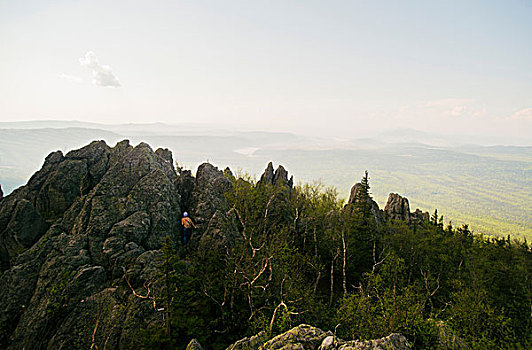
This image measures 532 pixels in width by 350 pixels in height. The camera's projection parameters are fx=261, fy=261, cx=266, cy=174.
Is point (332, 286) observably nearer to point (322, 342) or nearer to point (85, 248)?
point (322, 342)

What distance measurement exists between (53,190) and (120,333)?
24.6 meters

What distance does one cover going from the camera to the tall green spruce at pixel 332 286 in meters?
23.2

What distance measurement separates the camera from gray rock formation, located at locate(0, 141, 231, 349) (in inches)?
894

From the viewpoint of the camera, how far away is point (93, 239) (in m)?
28.6

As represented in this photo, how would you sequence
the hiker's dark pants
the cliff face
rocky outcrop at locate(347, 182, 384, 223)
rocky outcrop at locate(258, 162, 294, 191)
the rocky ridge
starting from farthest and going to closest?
rocky outcrop at locate(258, 162, 294, 191)
rocky outcrop at locate(347, 182, 384, 223)
the hiker's dark pants
the cliff face
the rocky ridge

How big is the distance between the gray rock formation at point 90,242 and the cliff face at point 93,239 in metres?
0.10

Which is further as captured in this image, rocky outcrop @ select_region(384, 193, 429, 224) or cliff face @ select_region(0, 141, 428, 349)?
rocky outcrop @ select_region(384, 193, 429, 224)

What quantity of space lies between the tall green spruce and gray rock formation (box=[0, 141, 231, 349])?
3.40 metres

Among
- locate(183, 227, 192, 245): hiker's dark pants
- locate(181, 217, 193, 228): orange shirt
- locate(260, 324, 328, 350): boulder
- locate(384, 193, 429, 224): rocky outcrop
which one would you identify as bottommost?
locate(384, 193, 429, 224): rocky outcrop

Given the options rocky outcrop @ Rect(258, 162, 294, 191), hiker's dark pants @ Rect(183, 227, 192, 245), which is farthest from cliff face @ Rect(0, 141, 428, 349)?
rocky outcrop @ Rect(258, 162, 294, 191)

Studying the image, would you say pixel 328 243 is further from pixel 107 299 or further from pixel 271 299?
pixel 107 299

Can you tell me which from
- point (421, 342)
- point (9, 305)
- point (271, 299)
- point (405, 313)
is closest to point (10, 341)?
point (9, 305)

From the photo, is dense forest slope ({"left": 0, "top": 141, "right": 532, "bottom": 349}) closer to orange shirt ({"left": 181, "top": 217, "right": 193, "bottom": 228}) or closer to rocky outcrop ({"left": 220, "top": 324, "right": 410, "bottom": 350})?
rocky outcrop ({"left": 220, "top": 324, "right": 410, "bottom": 350})

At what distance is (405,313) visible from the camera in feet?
76.8
